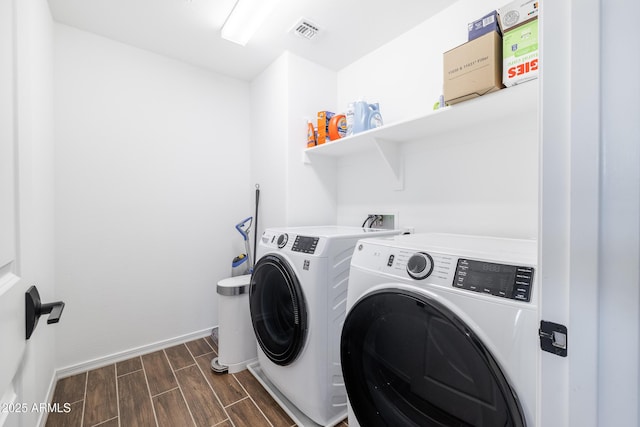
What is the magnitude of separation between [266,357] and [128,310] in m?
1.21

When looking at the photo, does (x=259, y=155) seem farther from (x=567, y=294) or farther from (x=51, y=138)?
(x=567, y=294)

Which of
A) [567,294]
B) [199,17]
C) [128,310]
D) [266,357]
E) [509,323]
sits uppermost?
[199,17]

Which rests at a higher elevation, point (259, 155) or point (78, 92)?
point (78, 92)

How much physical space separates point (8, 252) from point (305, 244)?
39.7 inches

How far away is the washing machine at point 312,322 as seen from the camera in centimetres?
127

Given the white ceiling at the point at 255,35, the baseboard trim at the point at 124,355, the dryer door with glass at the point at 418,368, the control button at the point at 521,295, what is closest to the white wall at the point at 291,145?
the white ceiling at the point at 255,35

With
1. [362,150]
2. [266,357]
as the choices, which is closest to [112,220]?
[266,357]

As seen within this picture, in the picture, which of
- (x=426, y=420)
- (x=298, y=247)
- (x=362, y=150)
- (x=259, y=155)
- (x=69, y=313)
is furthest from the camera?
(x=259, y=155)

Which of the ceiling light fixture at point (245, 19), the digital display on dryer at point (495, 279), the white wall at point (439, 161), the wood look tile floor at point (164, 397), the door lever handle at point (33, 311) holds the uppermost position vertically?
the ceiling light fixture at point (245, 19)

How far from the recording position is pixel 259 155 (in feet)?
7.93

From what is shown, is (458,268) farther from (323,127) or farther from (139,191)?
(139,191)

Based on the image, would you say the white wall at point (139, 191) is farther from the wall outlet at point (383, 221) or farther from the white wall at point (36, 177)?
the wall outlet at point (383, 221)

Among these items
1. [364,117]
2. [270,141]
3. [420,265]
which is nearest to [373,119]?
[364,117]

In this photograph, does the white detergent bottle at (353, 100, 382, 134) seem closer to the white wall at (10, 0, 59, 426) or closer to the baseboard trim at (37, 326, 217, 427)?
the white wall at (10, 0, 59, 426)
